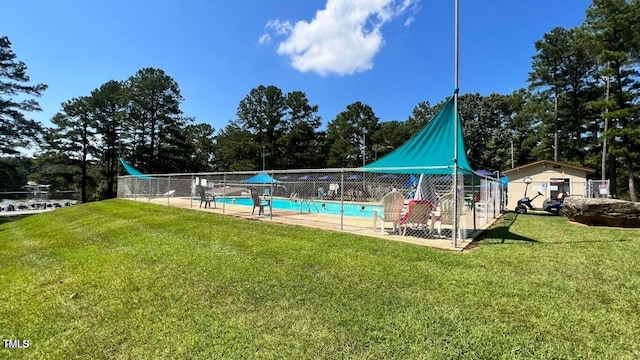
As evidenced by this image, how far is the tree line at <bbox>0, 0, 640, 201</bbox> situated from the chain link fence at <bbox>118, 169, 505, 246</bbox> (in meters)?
15.6

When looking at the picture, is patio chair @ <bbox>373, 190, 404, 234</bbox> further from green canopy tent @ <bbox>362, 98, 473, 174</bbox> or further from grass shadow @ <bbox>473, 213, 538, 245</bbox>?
grass shadow @ <bbox>473, 213, 538, 245</bbox>

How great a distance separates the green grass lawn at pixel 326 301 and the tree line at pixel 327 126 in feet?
77.1

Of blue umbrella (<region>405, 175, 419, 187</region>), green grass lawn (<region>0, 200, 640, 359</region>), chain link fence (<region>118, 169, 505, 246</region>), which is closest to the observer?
green grass lawn (<region>0, 200, 640, 359</region>)

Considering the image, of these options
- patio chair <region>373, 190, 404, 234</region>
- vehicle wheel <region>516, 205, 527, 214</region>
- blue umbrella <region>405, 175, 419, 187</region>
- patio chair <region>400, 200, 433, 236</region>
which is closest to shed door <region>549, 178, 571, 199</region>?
vehicle wheel <region>516, 205, 527, 214</region>

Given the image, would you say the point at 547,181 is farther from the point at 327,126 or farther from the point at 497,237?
the point at 327,126

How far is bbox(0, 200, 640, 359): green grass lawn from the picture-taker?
273 cm

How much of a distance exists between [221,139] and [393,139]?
86.3 feet

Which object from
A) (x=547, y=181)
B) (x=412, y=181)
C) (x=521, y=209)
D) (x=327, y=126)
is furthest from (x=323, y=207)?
(x=327, y=126)

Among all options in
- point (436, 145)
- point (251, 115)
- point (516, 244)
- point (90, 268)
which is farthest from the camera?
point (251, 115)

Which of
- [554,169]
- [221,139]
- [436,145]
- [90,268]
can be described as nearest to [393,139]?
[221,139]

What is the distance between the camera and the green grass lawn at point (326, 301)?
107 inches

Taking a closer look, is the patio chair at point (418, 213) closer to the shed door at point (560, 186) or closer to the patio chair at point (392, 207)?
the patio chair at point (392, 207)

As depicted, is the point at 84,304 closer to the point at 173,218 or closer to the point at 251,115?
the point at 173,218

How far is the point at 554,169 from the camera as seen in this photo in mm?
17344
